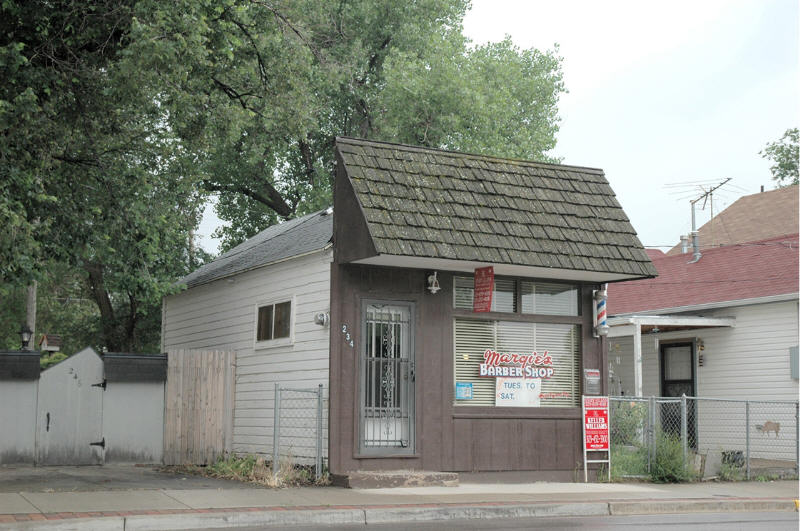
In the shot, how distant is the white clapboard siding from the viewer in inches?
602

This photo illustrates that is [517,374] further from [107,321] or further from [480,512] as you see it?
[107,321]

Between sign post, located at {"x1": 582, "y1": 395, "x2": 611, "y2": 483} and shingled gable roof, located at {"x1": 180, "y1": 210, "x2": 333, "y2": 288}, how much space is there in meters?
5.20

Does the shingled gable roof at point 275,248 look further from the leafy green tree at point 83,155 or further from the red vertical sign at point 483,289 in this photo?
the red vertical sign at point 483,289

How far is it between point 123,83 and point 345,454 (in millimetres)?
6583

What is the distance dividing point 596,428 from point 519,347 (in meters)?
1.92

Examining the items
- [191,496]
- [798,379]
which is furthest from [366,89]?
[191,496]

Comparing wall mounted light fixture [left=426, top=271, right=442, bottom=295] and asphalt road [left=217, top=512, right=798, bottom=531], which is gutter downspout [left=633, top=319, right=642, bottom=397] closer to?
wall mounted light fixture [left=426, top=271, right=442, bottom=295]

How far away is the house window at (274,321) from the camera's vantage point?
16.3 m

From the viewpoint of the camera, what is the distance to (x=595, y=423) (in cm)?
1616

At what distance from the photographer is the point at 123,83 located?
14.8m

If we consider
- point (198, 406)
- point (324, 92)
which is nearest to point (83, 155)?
point (198, 406)

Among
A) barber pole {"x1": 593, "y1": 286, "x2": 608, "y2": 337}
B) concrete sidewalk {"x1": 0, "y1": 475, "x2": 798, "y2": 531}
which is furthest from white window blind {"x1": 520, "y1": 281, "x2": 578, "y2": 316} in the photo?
concrete sidewalk {"x1": 0, "y1": 475, "x2": 798, "y2": 531}

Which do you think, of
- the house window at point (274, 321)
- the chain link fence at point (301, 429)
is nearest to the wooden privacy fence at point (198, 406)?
the house window at point (274, 321)

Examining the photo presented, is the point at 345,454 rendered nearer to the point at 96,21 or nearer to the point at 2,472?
the point at 2,472
